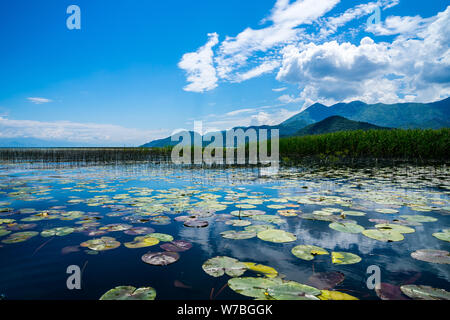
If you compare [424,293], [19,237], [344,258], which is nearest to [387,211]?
[344,258]

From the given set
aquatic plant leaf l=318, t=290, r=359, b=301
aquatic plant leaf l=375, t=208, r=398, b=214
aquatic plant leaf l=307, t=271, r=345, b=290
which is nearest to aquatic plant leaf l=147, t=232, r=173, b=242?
aquatic plant leaf l=307, t=271, r=345, b=290

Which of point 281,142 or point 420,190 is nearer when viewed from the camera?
point 420,190

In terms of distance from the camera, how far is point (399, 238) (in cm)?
282

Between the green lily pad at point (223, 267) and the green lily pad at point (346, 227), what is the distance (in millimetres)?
1672

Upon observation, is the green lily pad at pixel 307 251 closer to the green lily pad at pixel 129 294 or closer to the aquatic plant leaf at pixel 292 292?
the aquatic plant leaf at pixel 292 292

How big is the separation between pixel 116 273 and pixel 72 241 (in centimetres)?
116

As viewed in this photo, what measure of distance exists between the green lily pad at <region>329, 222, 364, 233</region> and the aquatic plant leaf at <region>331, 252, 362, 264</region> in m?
0.77

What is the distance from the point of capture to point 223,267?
2158 millimetres

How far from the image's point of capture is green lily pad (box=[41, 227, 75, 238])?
3.04 metres

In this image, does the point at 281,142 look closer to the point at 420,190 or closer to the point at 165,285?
the point at 420,190

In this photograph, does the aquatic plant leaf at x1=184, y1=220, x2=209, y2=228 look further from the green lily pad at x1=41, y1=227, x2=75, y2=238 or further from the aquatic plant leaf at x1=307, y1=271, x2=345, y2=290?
the aquatic plant leaf at x1=307, y1=271, x2=345, y2=290

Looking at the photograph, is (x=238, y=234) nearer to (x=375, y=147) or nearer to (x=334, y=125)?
(x=375, y=147)

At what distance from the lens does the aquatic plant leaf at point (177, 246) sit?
259 centimetres
